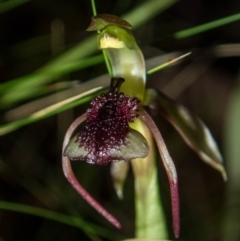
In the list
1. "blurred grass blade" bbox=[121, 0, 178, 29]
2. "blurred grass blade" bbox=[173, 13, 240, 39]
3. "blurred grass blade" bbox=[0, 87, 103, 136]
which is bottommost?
"blurred grass blade" bbox=[0, 87, 103, 136]

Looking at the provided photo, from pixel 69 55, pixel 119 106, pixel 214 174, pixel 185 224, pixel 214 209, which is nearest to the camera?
pixel 119 106

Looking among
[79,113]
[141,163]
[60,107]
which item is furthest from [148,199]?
[79,113]

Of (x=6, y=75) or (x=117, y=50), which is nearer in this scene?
(x=117, y=50)

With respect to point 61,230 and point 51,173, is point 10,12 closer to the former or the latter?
point 51,173

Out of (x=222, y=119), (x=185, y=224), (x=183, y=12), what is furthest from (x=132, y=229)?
(x=183, y=12)

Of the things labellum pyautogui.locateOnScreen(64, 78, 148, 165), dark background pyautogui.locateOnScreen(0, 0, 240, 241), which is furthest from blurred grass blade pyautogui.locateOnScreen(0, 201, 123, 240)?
labellum pyautogui.locateOnScreen(64, 78, 148, 165)

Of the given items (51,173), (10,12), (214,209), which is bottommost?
(214,209)

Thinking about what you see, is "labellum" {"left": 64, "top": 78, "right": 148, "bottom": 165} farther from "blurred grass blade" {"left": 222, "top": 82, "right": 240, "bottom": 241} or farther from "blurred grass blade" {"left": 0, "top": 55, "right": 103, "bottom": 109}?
"blurred grass blade" {"left": 222, "top": 82, "right": 240, "bottom": 241}

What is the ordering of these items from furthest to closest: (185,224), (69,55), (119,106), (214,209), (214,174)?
(214,174), (214,209), (185,224), (69,55), (119,106)
